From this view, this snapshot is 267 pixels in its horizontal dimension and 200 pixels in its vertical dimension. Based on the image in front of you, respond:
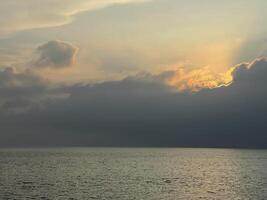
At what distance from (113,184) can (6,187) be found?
23.6 metres

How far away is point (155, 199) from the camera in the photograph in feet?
265

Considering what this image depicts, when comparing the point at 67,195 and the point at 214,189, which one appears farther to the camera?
the point at 214,189

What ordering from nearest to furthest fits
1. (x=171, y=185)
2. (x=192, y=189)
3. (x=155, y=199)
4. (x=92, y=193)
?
1. (x=155, y=199)
2. (x=92, y=193)
3. (x=192, y=189)
4. (x=171, y=185)

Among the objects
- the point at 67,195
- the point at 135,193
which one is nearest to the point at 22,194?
the point at 67,195

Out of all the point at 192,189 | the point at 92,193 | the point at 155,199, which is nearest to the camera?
the point at 155,199

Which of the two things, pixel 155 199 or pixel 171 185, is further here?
pixel 171 185

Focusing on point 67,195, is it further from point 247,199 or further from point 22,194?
point 247,199

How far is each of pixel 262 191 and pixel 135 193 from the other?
25386 mm

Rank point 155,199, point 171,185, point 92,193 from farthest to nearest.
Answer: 1. point 171,185
2. point 92,193
3. point 155,199

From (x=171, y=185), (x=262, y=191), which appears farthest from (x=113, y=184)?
(x=262, y=191)

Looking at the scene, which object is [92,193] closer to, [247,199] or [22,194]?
[22,194]

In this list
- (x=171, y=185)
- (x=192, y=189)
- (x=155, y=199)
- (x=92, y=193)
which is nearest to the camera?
(x=155, y=199)

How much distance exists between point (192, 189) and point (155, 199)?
1800 centimetres

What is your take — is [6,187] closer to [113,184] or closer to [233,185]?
[113,184]
